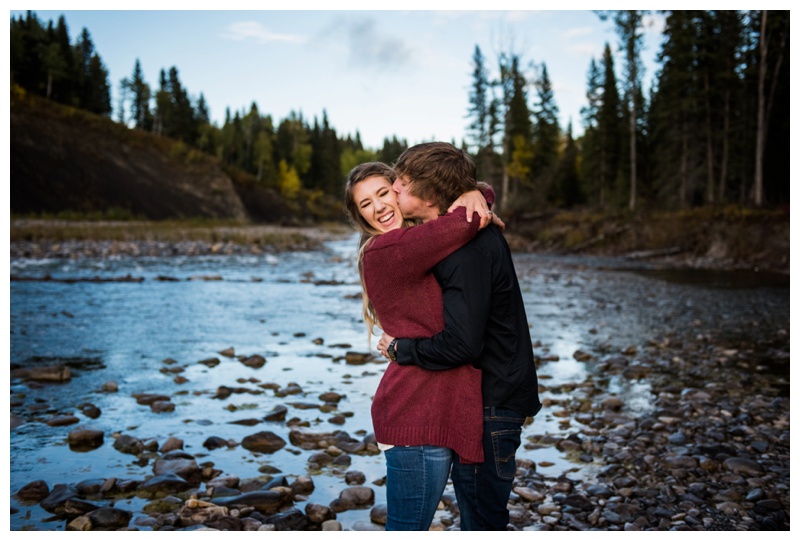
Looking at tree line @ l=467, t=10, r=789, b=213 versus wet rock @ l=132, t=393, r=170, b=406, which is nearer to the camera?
wet rock @ l=132, t=393, r=170, b=406

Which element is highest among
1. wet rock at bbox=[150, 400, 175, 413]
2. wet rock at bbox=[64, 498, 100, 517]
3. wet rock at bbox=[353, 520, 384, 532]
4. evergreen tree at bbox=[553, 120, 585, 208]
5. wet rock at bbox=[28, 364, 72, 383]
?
evergreen tree at bbox=[553, 120, 585, 208]

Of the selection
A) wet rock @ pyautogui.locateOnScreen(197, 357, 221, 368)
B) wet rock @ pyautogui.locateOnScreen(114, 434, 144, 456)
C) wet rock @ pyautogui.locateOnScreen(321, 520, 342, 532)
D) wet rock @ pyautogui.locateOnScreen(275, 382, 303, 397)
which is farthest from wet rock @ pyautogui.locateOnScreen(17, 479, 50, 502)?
wet rock @ pyautogui.locateOnScreen(197, 357, 221, 368)

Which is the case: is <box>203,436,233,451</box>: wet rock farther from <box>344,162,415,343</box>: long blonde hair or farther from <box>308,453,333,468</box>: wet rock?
<box>344,162,415,343</box>: long blonde hair

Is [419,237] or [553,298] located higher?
[419,237]

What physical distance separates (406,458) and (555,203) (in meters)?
55.1

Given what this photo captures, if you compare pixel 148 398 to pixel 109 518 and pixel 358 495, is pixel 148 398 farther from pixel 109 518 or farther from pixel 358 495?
pixel 358 495

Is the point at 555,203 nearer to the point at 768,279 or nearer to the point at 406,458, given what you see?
the point at 768,279

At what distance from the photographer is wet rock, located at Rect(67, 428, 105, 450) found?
499 cm

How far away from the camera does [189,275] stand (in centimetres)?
1905

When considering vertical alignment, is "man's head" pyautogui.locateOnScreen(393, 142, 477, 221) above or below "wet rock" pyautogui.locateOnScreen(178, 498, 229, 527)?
above

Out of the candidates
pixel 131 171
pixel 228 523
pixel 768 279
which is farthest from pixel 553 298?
pixel 131 171

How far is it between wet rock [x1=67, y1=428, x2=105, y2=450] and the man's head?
3697 mm

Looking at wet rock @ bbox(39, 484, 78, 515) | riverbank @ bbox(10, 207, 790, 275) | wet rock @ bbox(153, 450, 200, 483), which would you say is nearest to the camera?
wet rock @ bbox(39, 484, 78, 515)

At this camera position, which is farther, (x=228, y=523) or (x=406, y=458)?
(x=228, y=523)
